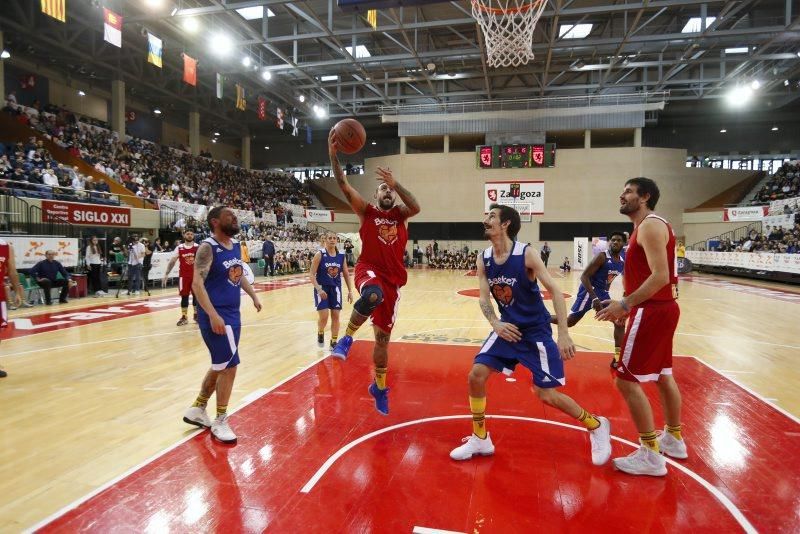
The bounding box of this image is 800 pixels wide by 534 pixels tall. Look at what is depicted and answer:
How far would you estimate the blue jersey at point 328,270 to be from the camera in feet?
23.2

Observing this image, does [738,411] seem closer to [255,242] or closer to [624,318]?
[624,318]

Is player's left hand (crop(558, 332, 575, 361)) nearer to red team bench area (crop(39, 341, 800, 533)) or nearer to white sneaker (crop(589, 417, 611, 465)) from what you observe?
white sneaker (crop(589, 417, 611, 465))

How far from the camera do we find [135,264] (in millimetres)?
13266

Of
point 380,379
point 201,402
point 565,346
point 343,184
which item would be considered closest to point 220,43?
point 343,184

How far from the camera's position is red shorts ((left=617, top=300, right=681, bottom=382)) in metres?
3.10

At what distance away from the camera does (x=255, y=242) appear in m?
21.2

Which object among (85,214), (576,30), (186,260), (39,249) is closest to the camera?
(186,260)

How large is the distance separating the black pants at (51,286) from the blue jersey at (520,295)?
483 inches

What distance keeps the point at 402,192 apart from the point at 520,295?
1351 millimetres

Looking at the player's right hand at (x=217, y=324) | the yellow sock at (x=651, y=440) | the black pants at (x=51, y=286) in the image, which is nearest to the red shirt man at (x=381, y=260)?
the player's right hand at (x=217, y=324)

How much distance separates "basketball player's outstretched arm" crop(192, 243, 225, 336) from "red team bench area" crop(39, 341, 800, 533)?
977 mm

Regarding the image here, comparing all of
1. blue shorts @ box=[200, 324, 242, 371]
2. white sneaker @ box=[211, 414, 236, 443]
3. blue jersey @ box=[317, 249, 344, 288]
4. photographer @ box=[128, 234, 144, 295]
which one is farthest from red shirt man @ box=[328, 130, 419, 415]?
photographer @ box=[128, 234, 144, 295]

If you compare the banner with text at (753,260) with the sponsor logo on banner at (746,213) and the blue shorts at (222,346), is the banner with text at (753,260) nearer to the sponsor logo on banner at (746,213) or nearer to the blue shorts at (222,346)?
the sponsor logo on banner at (746,213)

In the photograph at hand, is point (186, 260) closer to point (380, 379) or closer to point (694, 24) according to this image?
point (380, 379)
